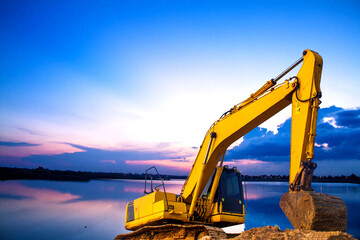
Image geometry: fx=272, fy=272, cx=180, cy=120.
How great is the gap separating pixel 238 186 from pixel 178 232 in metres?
2.49

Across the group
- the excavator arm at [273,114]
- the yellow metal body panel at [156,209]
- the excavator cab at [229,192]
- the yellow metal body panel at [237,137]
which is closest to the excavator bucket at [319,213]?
the excavator arm at [273,114]

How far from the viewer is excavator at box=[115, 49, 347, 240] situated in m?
4.95

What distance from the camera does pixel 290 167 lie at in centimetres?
593

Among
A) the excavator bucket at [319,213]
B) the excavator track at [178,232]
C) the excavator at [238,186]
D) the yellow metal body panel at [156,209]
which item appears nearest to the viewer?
the excavator bucket at [319,213]

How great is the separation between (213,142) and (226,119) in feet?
2.75

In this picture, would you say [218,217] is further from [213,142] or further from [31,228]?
[31,228]

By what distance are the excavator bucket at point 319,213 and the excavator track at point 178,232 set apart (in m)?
2.62

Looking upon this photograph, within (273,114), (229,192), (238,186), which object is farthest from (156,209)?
(273,114)

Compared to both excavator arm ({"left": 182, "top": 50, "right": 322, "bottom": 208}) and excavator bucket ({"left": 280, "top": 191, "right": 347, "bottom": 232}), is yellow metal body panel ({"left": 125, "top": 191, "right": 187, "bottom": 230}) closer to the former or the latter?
excavator arm ({"left": 182, "top": 50, "right": 322, "bottom": 208})

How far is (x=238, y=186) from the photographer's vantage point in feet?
29.7

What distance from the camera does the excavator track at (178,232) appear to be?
23.9 ft

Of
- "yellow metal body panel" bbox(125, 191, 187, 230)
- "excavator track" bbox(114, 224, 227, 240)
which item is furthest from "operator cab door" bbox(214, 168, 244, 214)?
"yellow metal body panel" bbox(125, 191, 187, 230)

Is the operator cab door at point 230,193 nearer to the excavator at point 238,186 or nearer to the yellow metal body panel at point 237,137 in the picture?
the excavator at point 238,186

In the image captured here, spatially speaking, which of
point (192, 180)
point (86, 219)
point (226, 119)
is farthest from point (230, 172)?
point (86, 219)
